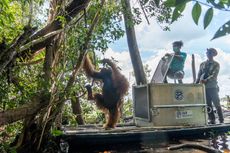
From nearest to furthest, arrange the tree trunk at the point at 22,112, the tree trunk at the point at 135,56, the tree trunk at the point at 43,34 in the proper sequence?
1. the tree trunk at the point at 43,34
2. the tree trunk at the point at 22,112
3. the tree trunk at the point at 135,56

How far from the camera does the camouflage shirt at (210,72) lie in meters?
8.58

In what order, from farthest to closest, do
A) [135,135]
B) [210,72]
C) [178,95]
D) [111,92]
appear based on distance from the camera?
[210,72] → [178,95] → [111,92] → [135,135]

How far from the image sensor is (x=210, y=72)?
867cm

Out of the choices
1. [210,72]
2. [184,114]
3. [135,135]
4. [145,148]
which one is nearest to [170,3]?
[145,148]

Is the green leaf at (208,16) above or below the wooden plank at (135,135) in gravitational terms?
above

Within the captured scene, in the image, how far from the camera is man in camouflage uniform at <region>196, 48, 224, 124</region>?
338 inches

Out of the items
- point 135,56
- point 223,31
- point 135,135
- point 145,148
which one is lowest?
point 145,148

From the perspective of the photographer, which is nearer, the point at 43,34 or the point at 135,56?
the point at 43,34

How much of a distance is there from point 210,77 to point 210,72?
0.13 metres

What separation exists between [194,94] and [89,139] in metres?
3.62

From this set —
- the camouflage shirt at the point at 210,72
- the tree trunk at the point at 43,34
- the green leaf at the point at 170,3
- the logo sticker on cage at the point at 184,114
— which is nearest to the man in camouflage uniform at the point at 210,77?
the camouflage shirt at the point at 210,72

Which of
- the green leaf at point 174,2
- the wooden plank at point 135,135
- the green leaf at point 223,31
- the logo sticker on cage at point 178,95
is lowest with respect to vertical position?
the wooden plank at point 135,135

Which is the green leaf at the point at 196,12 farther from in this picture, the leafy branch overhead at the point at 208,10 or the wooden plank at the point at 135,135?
the wooden plank at the point at 135,135

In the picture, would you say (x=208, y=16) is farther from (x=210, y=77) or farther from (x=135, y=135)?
(x=210, y=77)
